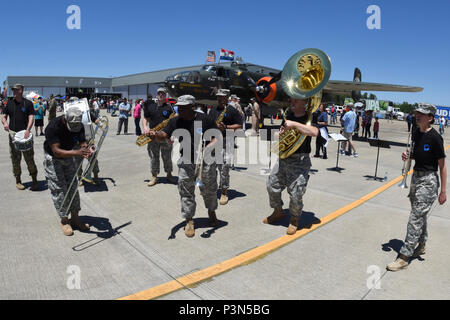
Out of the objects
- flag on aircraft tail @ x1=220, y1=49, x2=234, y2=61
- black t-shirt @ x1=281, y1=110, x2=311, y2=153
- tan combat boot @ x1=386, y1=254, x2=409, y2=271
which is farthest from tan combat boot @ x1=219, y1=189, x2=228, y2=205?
flag on aircraft tail @ x1=220, y1=49, x2=234, y2=61

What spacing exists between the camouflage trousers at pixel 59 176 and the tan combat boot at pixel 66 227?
0.40 ft

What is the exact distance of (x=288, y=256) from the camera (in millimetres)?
3875

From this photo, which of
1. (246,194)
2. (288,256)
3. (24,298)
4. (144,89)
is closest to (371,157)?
(246,194)

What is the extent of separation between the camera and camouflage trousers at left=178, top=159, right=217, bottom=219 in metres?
4.31

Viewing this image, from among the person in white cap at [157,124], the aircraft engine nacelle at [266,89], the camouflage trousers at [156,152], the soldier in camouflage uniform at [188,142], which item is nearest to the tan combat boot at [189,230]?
the soldier in camouflage uniform at [188,142]

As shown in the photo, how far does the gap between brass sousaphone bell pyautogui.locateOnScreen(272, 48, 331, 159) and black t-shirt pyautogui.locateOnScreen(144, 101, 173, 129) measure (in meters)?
3.13

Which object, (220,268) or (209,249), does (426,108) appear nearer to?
(220,268)

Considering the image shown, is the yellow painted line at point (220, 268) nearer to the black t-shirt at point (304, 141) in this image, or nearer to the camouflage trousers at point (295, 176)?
the camouflage trousers at point (295, 176)

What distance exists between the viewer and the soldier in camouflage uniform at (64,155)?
3.98m

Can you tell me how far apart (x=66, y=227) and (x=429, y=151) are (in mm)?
4974
